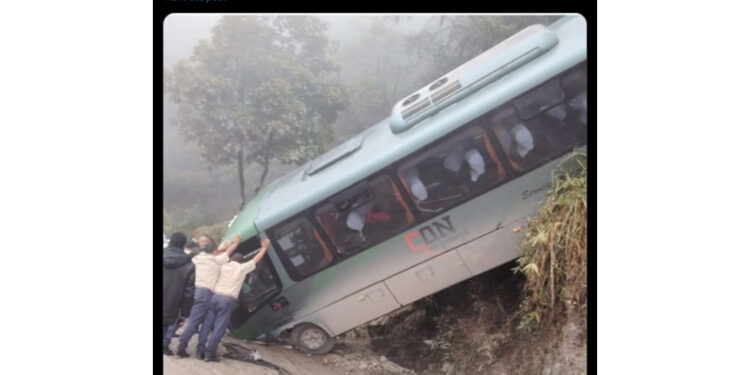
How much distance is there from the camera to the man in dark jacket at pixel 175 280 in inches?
186

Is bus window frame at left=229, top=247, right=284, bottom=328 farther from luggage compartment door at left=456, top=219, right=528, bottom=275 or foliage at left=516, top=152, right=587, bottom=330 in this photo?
foliage at left=516, top=152, right=587, bottom=330

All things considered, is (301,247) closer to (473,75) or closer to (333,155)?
(333,155)

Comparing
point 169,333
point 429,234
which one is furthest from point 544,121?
point 169,333

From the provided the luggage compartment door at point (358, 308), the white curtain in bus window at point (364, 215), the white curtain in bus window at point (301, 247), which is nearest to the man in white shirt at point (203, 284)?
the white curtain in bus window at point (301, 247)

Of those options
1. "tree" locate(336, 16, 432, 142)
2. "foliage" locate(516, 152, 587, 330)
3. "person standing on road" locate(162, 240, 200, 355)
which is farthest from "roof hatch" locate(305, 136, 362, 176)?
"foliage" locate(516, 152, 587, 330)

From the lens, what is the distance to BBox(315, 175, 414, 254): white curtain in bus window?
4.71 m

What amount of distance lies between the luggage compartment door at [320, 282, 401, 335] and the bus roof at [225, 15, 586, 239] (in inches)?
39.7

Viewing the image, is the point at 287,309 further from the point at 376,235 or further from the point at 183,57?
the point at 183,57

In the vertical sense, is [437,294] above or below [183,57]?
below

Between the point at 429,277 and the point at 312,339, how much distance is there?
1.35m

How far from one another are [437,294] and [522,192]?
125 centimetres

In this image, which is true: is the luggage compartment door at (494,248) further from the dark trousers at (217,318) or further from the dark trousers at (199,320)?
the dark trousers at (199,320)

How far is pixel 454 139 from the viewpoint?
4.58 m

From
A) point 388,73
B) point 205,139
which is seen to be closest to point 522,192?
point 388,73
